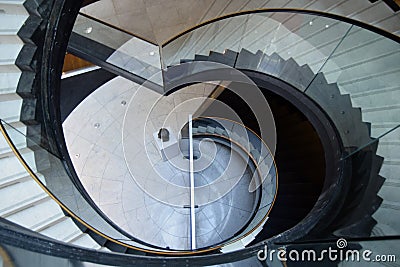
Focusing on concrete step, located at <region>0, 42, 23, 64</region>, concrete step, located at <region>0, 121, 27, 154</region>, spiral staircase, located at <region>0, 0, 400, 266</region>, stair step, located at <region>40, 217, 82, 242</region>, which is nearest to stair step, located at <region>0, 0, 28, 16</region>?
spiral staircase, located at <region>0, 0, 400, 266</region>

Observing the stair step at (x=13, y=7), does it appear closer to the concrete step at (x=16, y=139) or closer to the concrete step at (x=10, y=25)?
the concrete step at (x=10, y=25)

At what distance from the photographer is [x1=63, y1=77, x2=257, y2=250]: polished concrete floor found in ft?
24.5

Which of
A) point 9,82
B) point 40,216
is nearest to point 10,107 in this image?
point 9,82

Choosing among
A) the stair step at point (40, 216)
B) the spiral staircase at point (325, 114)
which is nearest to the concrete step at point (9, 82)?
the spiral staircase at point (325, 114)

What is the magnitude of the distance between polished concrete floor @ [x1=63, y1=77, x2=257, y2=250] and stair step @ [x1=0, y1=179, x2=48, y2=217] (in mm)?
3294

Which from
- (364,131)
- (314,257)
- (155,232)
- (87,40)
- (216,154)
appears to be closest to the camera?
(314,257)

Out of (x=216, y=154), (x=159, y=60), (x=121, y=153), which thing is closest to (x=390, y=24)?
(x=159, y=60)

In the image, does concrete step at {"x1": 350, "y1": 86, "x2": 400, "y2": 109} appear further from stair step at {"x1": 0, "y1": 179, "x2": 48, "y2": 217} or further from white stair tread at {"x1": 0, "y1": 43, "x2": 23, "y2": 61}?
white stair tread at {"x1": 0, "y1": 43, "x2": 23, "y2": 61}

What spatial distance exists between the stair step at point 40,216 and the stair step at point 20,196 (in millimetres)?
52

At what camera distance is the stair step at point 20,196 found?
3793 millimetres

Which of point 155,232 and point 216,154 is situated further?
point 216,154

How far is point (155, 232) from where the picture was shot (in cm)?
741

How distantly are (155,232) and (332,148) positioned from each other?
13.2 ft

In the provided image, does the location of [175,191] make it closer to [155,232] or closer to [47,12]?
[155,232]
